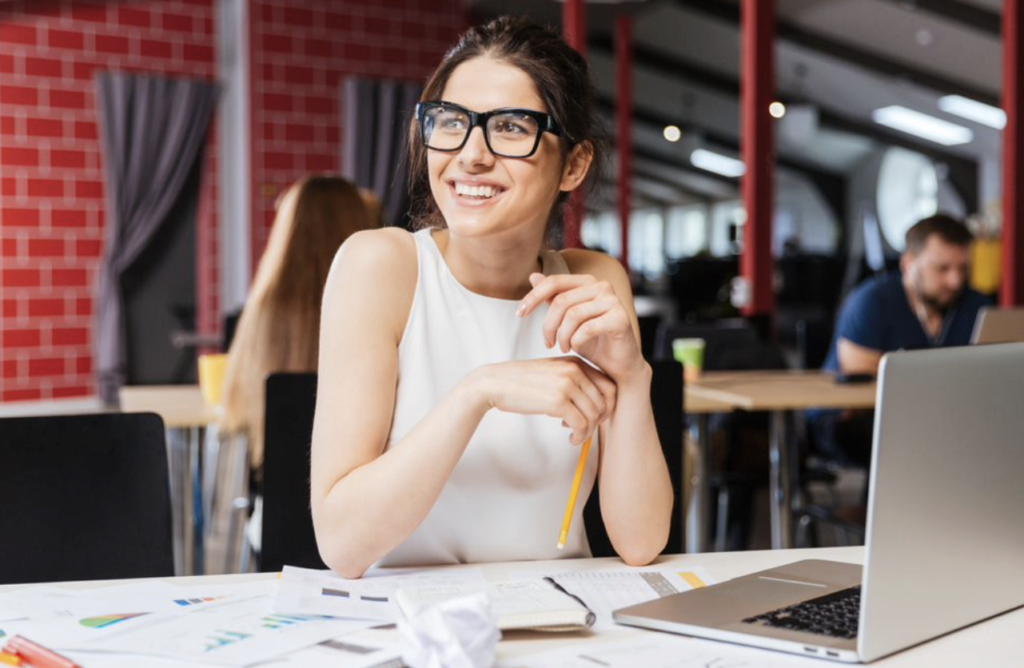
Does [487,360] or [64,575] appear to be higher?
[487,360]

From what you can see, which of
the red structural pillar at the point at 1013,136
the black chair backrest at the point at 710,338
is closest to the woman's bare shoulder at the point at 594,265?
the black chair backrest at the point at 710,338

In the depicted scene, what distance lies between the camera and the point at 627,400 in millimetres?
1436

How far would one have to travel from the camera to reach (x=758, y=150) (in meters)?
6.57

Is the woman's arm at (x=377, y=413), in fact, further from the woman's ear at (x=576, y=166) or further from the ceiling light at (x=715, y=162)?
the ceiling light at (x=715, y=162)

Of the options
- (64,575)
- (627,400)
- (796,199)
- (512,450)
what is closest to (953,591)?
(627,400)

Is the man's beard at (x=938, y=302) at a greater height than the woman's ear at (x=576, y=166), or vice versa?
the woman's ear at (x=576, y=166)

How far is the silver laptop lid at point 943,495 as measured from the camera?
3.07 feet

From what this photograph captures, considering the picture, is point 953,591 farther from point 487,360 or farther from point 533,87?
point 533,87

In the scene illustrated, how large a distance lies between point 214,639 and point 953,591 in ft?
2.26

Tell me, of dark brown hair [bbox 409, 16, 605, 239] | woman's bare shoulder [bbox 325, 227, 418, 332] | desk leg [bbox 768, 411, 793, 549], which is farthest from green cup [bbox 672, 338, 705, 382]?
woman's bare shoulder [bbox 325, 227, 418, 332]

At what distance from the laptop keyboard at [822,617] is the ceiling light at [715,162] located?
47.9 feet

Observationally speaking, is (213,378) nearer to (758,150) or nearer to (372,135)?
(758,150)

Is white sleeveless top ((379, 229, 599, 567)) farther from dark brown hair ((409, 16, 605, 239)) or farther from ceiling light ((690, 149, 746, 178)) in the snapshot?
ceiling light ((690, 149, 746, 178))

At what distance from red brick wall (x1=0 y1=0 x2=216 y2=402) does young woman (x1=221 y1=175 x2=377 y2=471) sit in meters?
4.93
